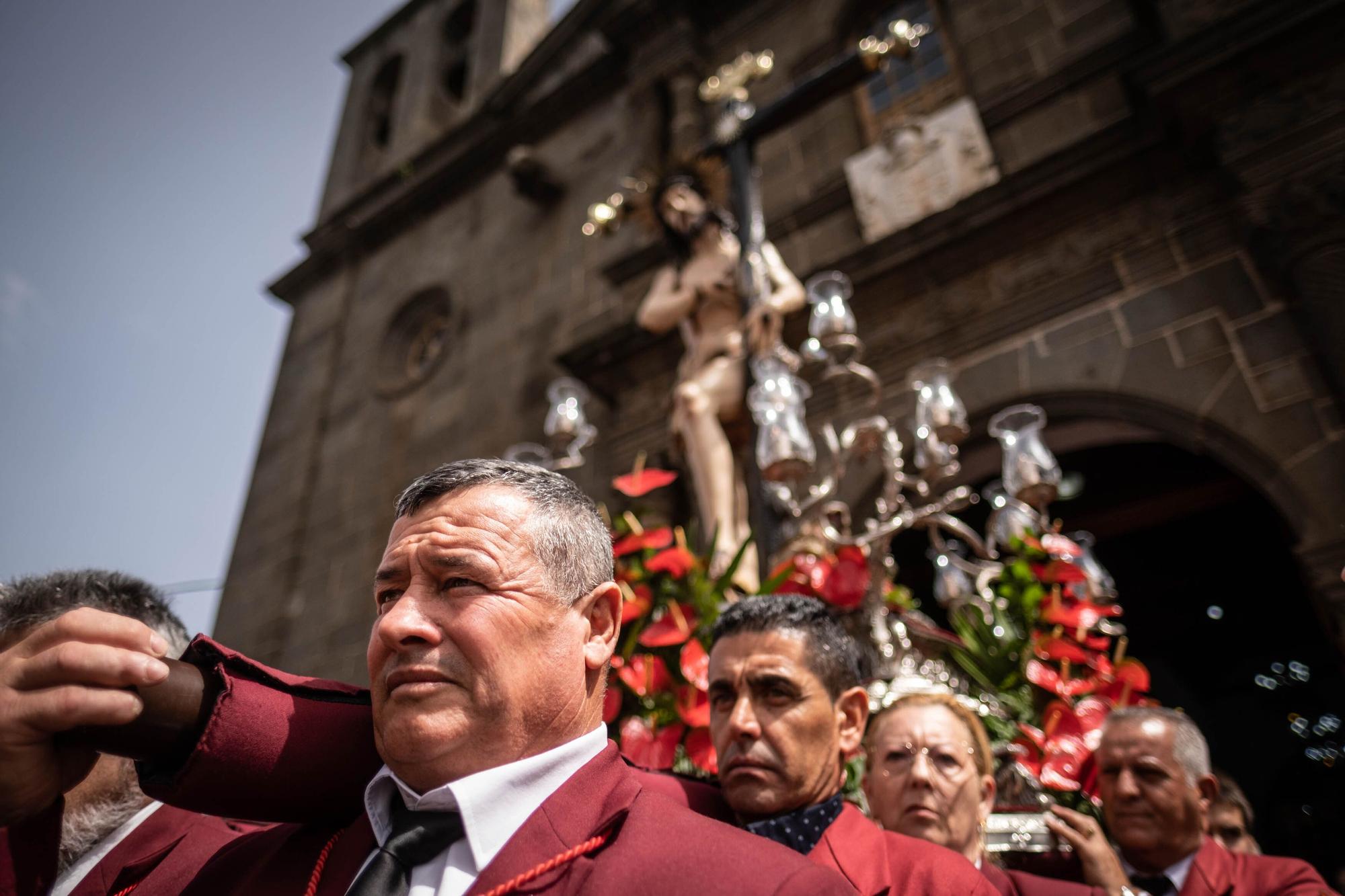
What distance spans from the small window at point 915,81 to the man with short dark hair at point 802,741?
18.8 feet

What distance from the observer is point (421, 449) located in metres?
9.16

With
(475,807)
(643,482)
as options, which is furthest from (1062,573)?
(475,807)

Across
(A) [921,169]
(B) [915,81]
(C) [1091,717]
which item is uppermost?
(B) [915,81]

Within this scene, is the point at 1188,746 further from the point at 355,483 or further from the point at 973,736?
the point at 355,483

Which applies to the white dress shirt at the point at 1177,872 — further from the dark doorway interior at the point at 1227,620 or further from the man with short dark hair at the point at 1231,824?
the dark doorway interior at the point at 1227,620

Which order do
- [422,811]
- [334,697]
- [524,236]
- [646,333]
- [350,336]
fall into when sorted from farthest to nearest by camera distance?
[350,336] → [524,236] → [646,333] → [334,697] → [422,811]

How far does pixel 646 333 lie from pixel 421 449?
3259mm

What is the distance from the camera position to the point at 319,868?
117 centimetres

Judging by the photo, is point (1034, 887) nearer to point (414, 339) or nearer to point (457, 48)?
point (414, 339)

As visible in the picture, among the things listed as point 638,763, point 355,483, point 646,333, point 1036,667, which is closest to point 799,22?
point 646,333

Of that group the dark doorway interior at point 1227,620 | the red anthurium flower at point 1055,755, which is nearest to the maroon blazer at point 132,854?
the red anthurium flower at point 1055,755

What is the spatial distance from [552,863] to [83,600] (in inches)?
47.8

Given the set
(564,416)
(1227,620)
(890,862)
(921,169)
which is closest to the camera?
(890,862)

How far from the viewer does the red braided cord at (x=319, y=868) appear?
1.15 meters
